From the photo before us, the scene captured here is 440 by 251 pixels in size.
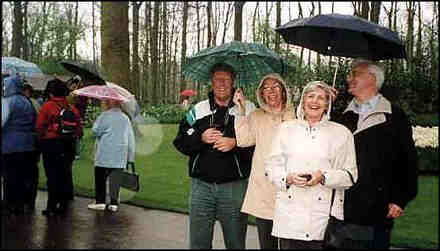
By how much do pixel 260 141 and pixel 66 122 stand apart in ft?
11.4

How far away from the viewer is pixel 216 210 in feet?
13.2

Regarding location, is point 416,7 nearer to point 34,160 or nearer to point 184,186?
point 184,186

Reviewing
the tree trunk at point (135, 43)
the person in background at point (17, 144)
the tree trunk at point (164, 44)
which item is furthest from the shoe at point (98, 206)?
the tree trunk at point (164, 44)

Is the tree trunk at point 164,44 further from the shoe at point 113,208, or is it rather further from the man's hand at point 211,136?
the man's hand at point 211,136

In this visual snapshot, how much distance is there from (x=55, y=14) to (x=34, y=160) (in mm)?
10328

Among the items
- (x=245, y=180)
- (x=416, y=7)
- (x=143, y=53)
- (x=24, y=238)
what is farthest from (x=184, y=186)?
(x=416, y=7)

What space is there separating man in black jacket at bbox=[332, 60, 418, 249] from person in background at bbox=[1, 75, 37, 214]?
3884 mm

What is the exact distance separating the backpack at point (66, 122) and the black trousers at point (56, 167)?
11 cm

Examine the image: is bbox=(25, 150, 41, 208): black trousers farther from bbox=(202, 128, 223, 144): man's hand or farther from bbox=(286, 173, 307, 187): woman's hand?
bbox=(286, 173, 307, 187): woman's hand

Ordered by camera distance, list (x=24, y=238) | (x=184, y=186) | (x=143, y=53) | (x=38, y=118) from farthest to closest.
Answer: (x=143, y=53) → (x=184, y=186) → (x=38, y=118) → (x=24, y=238)

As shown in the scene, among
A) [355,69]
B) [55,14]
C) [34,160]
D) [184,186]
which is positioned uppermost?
[55,14]

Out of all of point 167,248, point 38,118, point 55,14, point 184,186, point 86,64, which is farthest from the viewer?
point 55,14

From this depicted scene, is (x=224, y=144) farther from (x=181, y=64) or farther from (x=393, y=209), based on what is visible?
(x=181, y=64)

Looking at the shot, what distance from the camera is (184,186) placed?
909 cm
